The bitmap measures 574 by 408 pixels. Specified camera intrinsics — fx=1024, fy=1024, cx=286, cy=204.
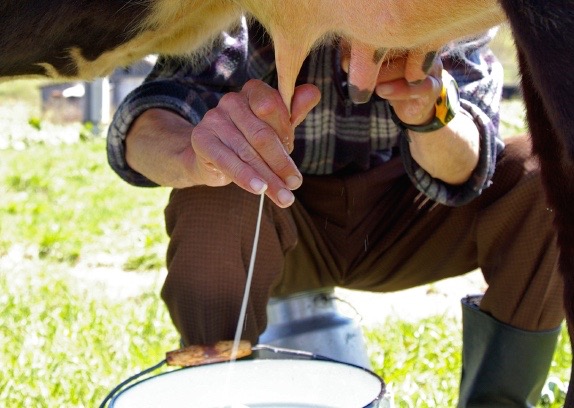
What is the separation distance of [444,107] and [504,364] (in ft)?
1.67

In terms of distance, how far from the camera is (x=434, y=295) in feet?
9.23

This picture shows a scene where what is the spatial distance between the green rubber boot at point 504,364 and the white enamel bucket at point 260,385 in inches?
20.7

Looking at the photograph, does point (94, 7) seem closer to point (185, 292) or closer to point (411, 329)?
point (185, 292)

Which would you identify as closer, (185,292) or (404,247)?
(185,292)

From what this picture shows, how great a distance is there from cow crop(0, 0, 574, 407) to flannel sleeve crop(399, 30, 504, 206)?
32cm

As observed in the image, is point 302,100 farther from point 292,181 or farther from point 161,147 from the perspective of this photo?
point 161,147

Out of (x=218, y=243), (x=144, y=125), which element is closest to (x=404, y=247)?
(x=218, y=243)

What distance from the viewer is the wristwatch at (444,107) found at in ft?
5.28

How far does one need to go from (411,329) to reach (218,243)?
86 cm

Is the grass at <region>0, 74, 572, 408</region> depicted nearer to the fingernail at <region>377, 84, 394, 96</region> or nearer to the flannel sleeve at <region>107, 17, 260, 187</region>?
the flannel sleeve at <region>107, 17, 260, 187</region>

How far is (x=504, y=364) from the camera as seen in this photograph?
184 cm

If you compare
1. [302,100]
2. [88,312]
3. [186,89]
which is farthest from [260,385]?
[88,312]

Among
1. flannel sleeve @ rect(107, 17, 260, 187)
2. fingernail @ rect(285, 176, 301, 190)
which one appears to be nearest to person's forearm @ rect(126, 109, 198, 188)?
flannel sleeve @ rect(107, 17, 260, 187)

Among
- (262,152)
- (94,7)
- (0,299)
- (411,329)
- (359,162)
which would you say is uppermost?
(94,7)
